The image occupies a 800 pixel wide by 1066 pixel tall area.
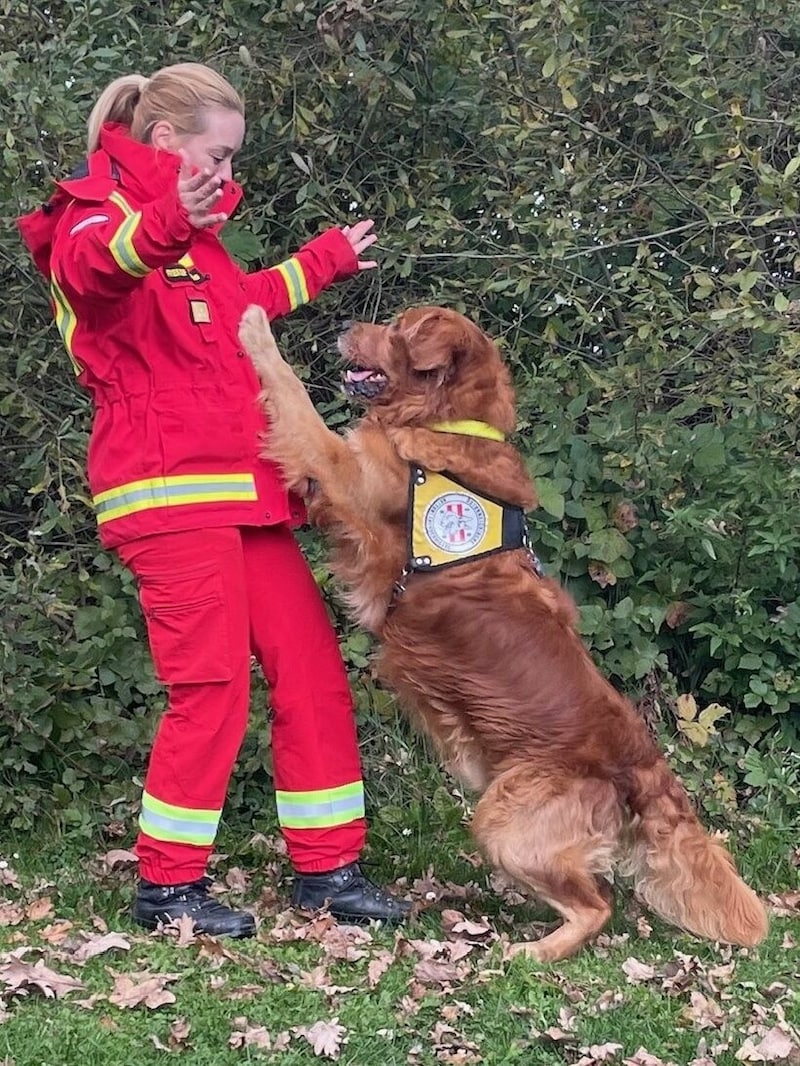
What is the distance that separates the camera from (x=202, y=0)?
5.35m

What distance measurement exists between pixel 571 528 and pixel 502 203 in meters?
1.49

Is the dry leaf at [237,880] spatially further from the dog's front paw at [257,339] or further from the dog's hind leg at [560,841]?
the dog's front paw at [257,339]

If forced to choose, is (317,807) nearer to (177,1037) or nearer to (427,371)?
(177,1037)

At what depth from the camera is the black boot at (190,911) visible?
3.88 metres

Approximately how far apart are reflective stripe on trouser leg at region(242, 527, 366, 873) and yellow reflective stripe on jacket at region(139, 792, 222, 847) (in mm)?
300

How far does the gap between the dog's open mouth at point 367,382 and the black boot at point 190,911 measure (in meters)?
1.66

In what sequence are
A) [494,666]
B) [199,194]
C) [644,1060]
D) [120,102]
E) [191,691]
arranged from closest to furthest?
1. [644,1060]
2. [199,194]
3. [191,691]
4. [120,102]
5. [494,666]

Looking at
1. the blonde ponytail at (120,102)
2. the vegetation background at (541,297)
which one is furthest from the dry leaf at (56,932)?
the blonde ponytail at (120,102)

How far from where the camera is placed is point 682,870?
398 centimetres

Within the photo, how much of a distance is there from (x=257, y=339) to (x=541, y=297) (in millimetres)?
1989

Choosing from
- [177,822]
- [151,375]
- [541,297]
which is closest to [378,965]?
[177,822]

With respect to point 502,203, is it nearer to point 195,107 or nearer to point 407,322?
point 407,322

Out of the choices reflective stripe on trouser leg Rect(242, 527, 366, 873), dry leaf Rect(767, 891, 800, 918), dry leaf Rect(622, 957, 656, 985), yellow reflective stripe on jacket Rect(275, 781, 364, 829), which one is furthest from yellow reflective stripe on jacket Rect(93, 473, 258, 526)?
dry leaf Rect(767, 891, 800, 918)

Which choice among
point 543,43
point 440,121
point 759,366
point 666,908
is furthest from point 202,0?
point 666,908
